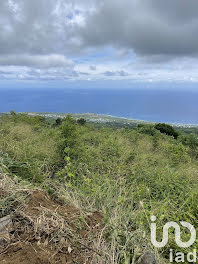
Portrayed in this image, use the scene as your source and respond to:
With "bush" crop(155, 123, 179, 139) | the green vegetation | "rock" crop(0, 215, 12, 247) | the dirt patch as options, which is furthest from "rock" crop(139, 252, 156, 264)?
"bush" crop(155, 123, 179, 139)

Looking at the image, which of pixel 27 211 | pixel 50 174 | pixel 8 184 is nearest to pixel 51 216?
pixel 27 211

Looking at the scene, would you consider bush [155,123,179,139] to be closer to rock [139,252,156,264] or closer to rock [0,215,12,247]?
rock [139,252,156,264]

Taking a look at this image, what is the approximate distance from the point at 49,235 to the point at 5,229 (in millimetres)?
415

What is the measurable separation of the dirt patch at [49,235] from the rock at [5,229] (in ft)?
0.11

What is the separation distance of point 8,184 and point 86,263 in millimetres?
1285

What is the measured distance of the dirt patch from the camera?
4.87ft

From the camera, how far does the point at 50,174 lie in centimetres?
350

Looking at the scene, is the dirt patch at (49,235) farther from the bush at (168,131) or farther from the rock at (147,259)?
the bush at (168,131)

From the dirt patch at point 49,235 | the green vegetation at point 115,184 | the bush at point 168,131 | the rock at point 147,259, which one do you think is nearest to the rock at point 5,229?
the dirt patch at point 49,235

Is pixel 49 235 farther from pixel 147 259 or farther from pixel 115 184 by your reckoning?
pixel 115 184

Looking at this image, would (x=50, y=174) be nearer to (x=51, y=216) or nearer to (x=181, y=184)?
(x=51, y=216)

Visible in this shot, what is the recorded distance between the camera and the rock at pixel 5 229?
157 cm

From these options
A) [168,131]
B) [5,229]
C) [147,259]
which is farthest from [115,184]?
[168,131]

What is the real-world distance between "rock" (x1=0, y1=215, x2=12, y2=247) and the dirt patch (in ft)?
0.11
